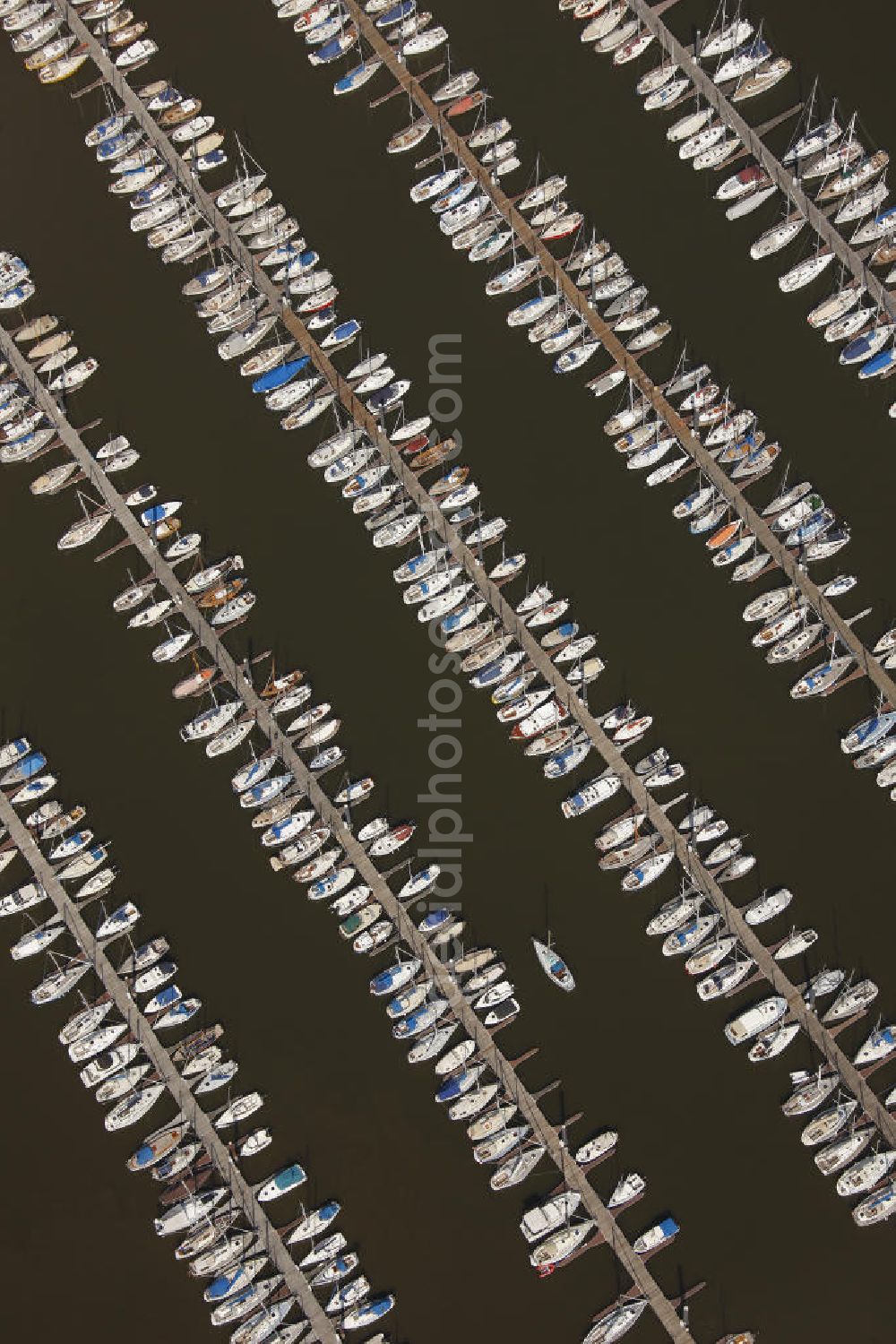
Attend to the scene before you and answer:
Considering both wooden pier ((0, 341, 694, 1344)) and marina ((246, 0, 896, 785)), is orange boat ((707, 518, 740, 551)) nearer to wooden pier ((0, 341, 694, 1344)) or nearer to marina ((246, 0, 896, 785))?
marina ((246, 0, 896, 785))

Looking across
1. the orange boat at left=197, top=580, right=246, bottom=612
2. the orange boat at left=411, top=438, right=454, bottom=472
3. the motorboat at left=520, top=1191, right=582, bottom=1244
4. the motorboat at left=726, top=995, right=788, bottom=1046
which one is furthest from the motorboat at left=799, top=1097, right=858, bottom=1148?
the orange boat at left=197, top=580, right=246, bottom=612

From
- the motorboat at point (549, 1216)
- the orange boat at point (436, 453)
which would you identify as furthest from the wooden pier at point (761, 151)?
the motorboat at point (549, 1216)

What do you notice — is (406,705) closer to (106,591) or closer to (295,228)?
(106,591)

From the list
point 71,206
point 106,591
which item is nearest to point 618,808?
point 106,591

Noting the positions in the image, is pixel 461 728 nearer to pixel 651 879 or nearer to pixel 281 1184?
pixel 651 879

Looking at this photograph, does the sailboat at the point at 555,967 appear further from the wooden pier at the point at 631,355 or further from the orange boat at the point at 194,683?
the orange boat at the point at 194,683
